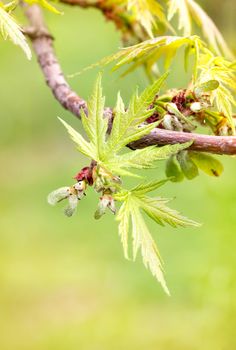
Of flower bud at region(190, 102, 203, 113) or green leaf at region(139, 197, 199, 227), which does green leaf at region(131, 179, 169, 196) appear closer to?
green leaf at region(139, 197, 199, 227)

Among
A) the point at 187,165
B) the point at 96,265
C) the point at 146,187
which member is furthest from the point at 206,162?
the point at 96,265

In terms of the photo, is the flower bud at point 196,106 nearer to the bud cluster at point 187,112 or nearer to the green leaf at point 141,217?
the bud cluster at point 187,112

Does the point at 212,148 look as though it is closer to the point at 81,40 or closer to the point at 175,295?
the point at 175,295

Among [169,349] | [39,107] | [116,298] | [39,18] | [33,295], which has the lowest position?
[169,349]

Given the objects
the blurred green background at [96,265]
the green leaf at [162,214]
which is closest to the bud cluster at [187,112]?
the green leaf at [162,214]

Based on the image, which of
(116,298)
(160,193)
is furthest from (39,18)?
(160,193)

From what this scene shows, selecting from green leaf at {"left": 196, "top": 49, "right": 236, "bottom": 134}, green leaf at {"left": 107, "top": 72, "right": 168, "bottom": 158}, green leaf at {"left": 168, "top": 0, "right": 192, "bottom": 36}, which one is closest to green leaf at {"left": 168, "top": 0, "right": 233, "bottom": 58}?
green leaf at {"left": 168, "top": 0, "right": 192, "bottom": 36}
